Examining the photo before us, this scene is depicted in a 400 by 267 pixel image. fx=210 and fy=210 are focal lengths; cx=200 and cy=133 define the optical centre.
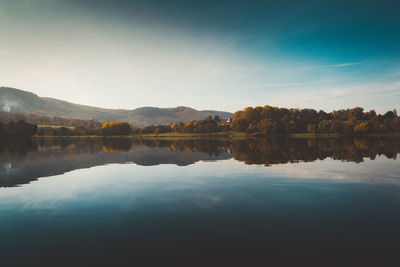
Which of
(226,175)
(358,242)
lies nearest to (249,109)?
(226,175)

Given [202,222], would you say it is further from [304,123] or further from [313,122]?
[313,122]

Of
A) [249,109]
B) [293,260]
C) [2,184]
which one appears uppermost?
[249,109]

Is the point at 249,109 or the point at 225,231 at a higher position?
the point at 249,109

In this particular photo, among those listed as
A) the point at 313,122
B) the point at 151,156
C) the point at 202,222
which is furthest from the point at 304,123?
the point at 202,222

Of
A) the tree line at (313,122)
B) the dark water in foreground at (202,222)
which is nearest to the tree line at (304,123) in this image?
the tree line at (313,122)

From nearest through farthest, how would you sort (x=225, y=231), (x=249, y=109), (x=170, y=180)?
1. (x=225, y=231)
2. (x=170, y=180)
3. (x=249, y=109)

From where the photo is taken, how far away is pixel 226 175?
79.7 feet

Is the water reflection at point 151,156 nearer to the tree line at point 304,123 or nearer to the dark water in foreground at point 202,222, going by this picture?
the dark water in foreground at point 202,222

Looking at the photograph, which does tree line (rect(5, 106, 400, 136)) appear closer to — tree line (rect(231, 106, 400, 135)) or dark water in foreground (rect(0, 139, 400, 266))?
tree line (rect(231, 106, 400, 135))

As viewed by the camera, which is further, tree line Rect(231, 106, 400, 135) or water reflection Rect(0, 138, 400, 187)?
tree line Rect(231, 106, 400, 135)

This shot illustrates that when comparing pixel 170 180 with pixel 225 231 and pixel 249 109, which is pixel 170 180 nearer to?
pixel 225 231

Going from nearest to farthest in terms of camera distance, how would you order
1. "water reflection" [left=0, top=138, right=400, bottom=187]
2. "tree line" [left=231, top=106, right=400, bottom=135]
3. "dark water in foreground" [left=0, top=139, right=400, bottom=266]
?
"dark water in foreground" [left=0, top=139, right=400, bottom=266] < "water reflection" [left=0, top=138, right=400, bottom=187] < "tree line" [left=231, top=106, right=400, bottom=135]

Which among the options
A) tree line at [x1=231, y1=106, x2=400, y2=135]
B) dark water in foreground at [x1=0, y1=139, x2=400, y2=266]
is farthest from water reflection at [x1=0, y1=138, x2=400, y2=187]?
tree line at [x1=231, y1=106, x2=400, y2=135]

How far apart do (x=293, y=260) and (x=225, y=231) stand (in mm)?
3379
